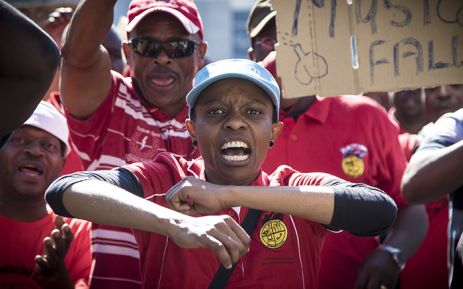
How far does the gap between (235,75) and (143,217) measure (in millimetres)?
704

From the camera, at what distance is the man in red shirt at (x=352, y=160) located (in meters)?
4.50

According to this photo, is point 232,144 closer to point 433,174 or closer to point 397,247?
point 433,174

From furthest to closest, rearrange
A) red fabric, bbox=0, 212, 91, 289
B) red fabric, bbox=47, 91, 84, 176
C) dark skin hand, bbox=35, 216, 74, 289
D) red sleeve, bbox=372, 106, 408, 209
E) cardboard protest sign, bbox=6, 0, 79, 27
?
1. cardboard protest sign, bbox=6, 0, 79, 27
2. red fabric, bbox=47, 91, 84, 176
3. red sleeve, bbox=372, 106, 408, 209
4. red fabric, bbox=0, 212, 91, 289
5. dark skin hand, bbox=35, 216, 74, 289

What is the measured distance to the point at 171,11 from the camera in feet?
14.4

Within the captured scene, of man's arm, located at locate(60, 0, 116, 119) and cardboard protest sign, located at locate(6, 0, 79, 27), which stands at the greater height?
cardboard protest sign, located at locate(6, 0, 79, 27)

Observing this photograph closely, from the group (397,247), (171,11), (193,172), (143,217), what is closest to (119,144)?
(171,11)

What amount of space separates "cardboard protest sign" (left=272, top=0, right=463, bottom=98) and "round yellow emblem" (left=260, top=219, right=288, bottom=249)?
0.68 m

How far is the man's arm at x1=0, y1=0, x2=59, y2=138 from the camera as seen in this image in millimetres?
2746

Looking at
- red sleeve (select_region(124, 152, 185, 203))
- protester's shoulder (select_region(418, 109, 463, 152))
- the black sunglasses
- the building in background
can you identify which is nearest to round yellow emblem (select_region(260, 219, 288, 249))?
red sleeve (select_region(124, 152, 185, 203))

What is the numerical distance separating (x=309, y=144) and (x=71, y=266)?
50.5 inches

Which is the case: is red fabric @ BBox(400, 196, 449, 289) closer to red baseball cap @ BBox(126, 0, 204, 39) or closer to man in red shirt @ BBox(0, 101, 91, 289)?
red baseball cap @ BBox(126, 0, 204, 39)

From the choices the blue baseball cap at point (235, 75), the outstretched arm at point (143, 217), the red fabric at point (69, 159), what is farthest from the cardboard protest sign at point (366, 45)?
the red fabric at point (69, 159)

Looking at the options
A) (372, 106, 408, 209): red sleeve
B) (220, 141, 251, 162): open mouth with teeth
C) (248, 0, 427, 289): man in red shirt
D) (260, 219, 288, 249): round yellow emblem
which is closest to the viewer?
(260, 219, 288, 249): round yellow emblem

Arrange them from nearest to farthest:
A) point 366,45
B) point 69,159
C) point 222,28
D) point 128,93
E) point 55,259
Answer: point 366,45 < point 55,259 < point 128,93 < point 69,159 < point 222,28
